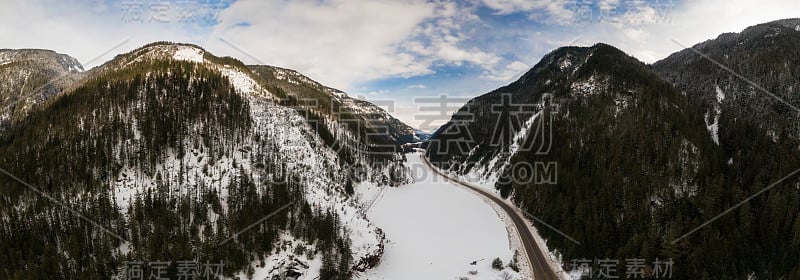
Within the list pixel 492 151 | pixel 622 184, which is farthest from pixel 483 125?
pixel 622 184

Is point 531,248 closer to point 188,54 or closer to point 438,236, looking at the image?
point 438,236

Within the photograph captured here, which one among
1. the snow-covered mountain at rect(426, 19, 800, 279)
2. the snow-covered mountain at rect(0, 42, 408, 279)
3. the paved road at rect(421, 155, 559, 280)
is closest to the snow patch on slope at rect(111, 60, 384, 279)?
the snow-covered mountain at rect(0, 42, 408, 279)

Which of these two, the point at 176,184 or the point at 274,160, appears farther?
the point at 274,160

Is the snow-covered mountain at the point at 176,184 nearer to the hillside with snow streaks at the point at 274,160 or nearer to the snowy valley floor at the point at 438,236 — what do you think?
the hillside with snow streaks at the point at 274,160

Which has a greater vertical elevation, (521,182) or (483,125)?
(483,125)

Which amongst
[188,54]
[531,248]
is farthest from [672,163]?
[188,54]

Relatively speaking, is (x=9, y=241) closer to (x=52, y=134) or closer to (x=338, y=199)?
(x=52, y=134)

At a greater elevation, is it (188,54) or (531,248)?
(188,54)
